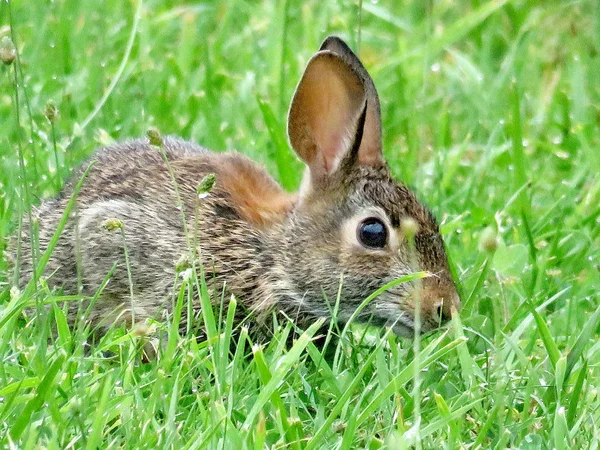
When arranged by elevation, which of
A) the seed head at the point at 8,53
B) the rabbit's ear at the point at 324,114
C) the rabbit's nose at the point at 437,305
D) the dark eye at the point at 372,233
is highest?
the rabbit's ear at the point at 324,114

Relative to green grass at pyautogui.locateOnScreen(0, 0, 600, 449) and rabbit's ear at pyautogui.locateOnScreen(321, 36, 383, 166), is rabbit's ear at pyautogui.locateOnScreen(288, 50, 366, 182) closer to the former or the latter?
rabbit's ear at pyautogui.locateOnScreen(321, 36, 383, 166)

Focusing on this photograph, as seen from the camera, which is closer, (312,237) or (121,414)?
(121,414)

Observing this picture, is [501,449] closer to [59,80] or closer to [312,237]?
[312,237]

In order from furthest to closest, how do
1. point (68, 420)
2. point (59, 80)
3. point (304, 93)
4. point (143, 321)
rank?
point (59, 80) < point (304, 93) < point (143, 321) < point (68, 420)

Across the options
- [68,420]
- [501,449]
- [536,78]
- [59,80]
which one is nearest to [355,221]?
[501,449]

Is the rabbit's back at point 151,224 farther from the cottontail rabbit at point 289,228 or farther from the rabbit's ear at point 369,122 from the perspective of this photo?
the rabbit's ear at point 369,122

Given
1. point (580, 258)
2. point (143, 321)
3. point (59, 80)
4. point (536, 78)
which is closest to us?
point (143, 321)

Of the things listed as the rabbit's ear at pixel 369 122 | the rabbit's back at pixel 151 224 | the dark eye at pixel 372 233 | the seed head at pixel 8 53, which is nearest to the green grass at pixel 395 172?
the seed head at pixel 8 53

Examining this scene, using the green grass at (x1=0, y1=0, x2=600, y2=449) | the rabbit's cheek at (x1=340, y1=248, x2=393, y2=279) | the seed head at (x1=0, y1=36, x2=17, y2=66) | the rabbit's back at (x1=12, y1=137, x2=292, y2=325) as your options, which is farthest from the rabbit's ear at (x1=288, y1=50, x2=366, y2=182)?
the seed head at (x1=0, y1=36, x2=17, y2=66)

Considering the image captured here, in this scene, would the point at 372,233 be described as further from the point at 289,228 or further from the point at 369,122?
the point at 369,122
